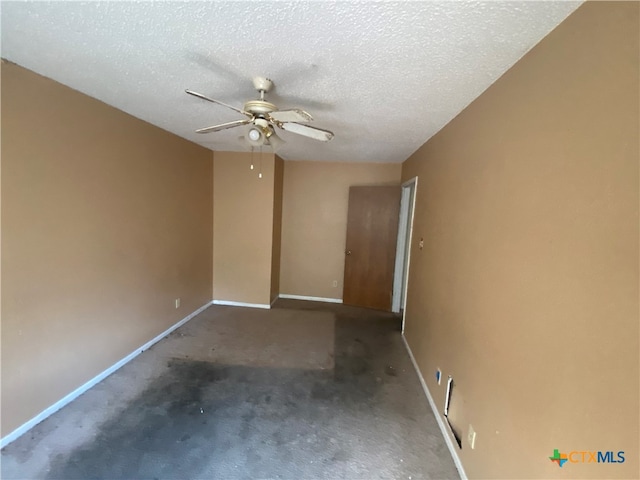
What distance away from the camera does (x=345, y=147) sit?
3.50m

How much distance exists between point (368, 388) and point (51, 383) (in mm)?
2422

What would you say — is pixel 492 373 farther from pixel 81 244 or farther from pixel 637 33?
pixel 81 244

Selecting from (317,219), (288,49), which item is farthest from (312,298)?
(288,49)

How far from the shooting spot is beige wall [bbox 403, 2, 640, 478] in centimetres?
81


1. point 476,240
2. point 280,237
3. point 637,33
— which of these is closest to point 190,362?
point 280,237

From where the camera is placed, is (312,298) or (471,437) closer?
(471,437)

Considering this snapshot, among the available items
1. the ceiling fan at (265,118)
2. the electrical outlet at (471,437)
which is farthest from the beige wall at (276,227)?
the electrical outlet at (471,437)

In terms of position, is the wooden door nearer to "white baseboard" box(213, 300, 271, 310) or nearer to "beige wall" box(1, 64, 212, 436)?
"white baseboard" box(213, 300, 271, 310)

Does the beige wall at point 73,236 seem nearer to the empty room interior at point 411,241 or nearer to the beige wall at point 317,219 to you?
the empty room interior at point 411,241

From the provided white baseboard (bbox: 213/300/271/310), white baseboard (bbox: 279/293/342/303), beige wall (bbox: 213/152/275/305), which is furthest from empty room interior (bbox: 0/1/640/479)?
white baseboard (bbox: 279/293/342/303)

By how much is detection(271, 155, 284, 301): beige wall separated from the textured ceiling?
199 centimetres

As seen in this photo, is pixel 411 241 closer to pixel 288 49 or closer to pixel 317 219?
pixel 317 219

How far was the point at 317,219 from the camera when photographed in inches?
187

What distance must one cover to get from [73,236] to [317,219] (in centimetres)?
321
